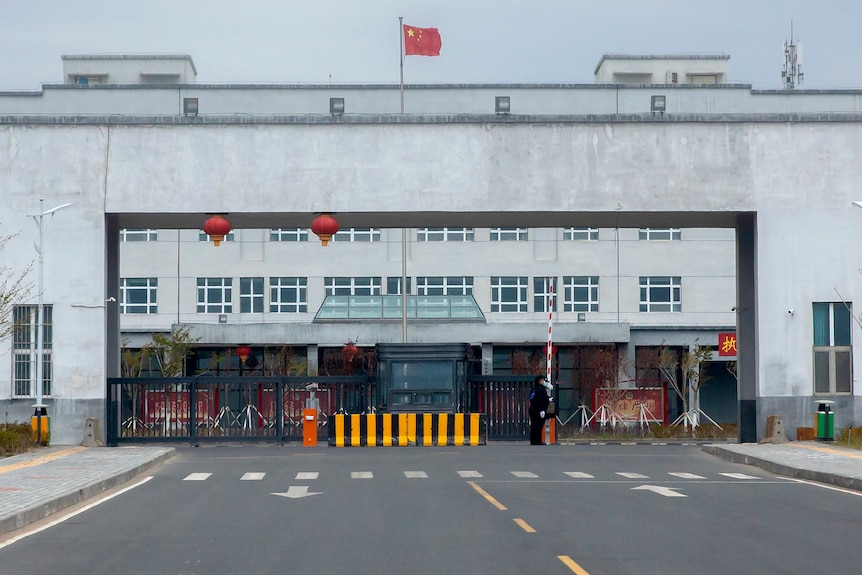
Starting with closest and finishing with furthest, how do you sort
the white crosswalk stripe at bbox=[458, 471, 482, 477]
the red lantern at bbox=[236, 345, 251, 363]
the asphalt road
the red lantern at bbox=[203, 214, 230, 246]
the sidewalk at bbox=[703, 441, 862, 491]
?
the asphalt road → the sidewalk at bbox=[703, 441, 862, 491] → the white crosswalk stripe at bbox=[458, 471, 482, 477] → the red lantern at bbox=[203, 214, 230, 246] → the red lantern at bbox=[236, 345, 251, 363]

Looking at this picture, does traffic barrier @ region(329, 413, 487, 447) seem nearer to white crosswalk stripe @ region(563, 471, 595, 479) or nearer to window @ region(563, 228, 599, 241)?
white crosswalk stripe @ region(563, 471, 595, 479)

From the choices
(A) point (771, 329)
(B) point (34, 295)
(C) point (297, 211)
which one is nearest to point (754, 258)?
(A) point (771, 329)

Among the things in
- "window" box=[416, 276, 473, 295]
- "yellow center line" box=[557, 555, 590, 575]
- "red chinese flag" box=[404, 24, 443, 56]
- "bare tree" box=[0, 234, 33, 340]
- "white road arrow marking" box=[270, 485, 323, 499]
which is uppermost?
"red chinese flag" box=[404, 24, 443, 56]

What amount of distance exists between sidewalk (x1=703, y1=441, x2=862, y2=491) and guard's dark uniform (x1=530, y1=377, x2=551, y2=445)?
5.05m

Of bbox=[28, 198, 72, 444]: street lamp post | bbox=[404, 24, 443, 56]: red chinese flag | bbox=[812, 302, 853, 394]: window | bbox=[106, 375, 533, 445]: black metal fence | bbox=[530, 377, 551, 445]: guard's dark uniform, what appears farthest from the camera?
bbox=[404, 24, 443, 56]: red chinese flag

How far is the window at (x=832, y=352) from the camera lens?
1219 inches

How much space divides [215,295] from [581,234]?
1939 cm

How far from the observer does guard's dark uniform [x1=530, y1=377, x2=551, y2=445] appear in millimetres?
33463

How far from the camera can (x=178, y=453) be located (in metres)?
29.5

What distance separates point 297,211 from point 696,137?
10346mm

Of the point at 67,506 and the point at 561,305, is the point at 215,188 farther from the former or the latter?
the point at 561,305

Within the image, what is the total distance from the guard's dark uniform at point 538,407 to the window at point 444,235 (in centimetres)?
2976

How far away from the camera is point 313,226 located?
30.6 meters

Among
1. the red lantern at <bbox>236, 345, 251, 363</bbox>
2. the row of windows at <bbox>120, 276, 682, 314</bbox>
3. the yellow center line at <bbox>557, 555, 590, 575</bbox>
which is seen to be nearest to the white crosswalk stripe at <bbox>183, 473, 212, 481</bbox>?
the yellow center line at <bbox>557, 555, 590, 575</bbox>
